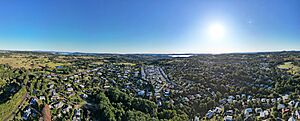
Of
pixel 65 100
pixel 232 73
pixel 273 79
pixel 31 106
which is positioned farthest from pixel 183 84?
pixel 31 106

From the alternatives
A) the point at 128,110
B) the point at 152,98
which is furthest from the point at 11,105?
the point at 152,98

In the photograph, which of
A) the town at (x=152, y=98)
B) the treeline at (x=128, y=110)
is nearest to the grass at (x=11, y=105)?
the town at (x=152, y=98)

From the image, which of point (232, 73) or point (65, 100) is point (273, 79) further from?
point (65, 100)

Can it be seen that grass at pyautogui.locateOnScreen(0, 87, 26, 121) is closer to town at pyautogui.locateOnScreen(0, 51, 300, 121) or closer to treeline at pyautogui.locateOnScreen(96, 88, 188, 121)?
town at pyautogui.locateOnScreen(0, 51, 300, 121)

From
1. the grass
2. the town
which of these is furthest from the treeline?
the grass

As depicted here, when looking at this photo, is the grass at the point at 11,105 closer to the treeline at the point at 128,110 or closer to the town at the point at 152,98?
the town at the point at 152,98
